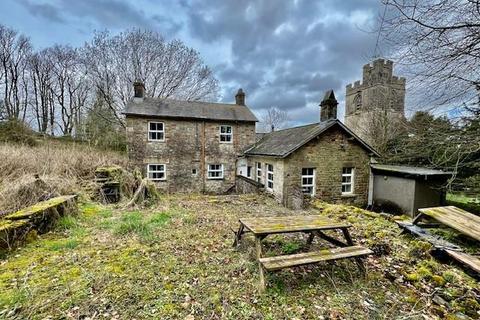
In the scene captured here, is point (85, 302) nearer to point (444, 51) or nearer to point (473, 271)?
point (473, 271)

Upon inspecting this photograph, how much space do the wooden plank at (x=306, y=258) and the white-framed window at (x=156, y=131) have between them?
13.7 meters

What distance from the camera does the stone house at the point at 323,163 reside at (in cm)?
1171

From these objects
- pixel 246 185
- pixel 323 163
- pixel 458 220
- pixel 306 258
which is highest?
pixel 323 163

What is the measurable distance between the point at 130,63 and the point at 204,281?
2594 centimetres

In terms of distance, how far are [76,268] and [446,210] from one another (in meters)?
7.37

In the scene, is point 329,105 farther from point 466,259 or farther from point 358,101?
point 358,101

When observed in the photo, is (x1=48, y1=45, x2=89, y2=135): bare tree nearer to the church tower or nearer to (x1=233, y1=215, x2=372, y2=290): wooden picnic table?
(x1=233, y1=215, x2=372, y2=290): wooden picnic table

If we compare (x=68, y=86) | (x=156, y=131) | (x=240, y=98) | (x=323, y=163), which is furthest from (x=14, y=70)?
(x=323, y=163)

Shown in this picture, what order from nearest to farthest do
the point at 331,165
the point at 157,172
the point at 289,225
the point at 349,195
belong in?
1. the point at 289,225
2. the point at 331,165
3. the point at 349,195
4. the point at 157,172

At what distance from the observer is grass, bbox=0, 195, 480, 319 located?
2.82 metres

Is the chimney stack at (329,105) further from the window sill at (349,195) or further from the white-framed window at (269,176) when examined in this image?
the window sill at (349,195)

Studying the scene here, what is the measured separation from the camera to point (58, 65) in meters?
26.9

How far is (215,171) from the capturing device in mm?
16656

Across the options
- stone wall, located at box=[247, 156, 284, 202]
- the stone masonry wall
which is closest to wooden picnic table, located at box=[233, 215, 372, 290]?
the stone masonry wall
